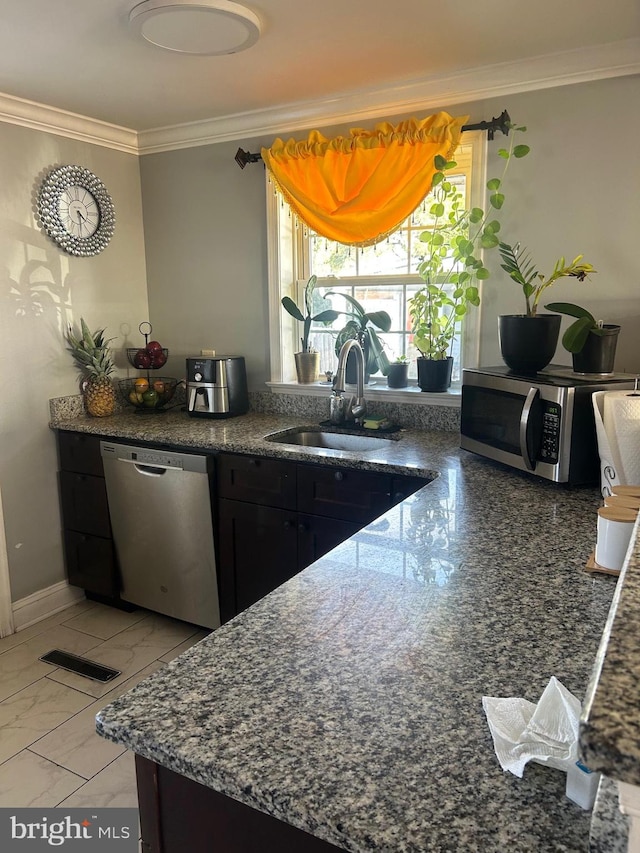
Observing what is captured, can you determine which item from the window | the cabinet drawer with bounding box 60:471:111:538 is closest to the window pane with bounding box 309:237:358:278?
the window

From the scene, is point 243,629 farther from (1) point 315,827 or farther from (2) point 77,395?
(2) point 77,395

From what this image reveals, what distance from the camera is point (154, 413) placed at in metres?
3.28

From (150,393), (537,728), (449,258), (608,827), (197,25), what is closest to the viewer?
(608,827)

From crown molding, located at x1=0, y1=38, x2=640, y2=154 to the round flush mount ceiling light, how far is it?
0.73 metres

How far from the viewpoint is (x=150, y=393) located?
127 inches

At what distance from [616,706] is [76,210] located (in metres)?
3.23

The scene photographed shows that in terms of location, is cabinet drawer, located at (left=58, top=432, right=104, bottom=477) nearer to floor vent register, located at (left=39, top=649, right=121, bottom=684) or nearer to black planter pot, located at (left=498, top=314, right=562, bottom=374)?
floor vent register, located at (left=39, top=649, right=121, bottom=684)

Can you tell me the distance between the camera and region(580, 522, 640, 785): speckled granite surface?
0.44m

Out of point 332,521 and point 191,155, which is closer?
point 332,521

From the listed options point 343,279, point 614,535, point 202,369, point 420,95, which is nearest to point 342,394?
point 343,279

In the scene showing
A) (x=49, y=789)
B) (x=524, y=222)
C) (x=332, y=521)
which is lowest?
(x=49, y=789)

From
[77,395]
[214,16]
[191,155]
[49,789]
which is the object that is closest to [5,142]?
[191,155]

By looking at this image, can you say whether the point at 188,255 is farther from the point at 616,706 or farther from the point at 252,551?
the point at 616,706

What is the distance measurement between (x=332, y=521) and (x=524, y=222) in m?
1.40
